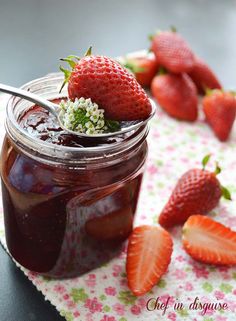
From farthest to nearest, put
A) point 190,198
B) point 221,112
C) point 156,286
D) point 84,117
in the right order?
point 221,112, point 190,198, point 156,286, point 84,117

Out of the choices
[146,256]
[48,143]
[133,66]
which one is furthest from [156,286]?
[133,66]

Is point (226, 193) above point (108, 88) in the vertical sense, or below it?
below

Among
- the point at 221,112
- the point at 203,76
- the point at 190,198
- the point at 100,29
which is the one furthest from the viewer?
the point at 100,29

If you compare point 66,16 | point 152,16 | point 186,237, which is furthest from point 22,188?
point 152,16

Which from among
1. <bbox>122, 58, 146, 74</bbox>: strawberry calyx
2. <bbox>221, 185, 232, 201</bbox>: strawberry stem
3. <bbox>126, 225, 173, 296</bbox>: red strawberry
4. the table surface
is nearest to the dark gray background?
the table surface

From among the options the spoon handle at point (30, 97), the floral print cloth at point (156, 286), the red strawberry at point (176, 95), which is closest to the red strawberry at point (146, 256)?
the floral print cloth at point (156, 286)

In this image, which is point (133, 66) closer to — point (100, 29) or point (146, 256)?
point (100, 29)
